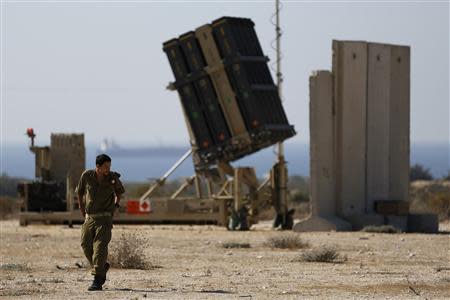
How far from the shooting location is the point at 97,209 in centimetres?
1791

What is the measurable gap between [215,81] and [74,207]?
5179mm

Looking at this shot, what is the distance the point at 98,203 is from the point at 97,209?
0.07m

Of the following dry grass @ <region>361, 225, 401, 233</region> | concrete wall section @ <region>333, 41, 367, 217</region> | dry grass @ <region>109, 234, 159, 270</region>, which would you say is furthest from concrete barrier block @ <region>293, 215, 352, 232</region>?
dry grass @ <region>109, 234, 159, 270</region>

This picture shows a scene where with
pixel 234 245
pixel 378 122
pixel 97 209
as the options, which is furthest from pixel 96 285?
pixel 378 122

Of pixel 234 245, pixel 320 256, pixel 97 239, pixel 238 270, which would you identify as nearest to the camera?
pixel 97 239

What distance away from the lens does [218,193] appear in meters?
35.4

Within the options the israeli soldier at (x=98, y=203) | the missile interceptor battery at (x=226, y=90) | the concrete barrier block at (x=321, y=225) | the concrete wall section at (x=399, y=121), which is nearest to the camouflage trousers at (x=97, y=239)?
the israeli soldier at (x=98, y=203)

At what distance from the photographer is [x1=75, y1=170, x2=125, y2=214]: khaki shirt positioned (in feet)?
58.8

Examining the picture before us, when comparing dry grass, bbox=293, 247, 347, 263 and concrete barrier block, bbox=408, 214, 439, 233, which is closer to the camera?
dry grass, bbox=293, 247, 347, 263

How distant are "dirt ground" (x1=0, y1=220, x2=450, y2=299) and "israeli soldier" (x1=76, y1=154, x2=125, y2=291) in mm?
559

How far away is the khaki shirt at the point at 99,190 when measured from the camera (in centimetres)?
1792

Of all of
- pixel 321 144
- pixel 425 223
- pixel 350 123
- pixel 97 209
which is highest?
pixel 350 123

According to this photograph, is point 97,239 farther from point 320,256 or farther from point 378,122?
A: point 378,122

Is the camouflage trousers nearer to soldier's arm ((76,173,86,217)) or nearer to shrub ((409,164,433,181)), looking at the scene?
soldier's arm ((76,173,86,217))
